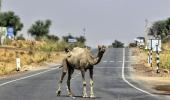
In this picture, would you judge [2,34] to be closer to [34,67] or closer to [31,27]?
[34,67]

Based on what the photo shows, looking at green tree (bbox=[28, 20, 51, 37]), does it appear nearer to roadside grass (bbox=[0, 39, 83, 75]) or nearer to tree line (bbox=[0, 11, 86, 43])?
tree line (bbox=[0, 11, 86, 43])

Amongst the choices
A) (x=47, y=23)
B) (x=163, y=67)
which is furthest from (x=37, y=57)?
(x=47, y=23)

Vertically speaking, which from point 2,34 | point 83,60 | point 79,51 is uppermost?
point 2,34

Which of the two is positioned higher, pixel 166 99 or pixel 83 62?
pixel 83 62

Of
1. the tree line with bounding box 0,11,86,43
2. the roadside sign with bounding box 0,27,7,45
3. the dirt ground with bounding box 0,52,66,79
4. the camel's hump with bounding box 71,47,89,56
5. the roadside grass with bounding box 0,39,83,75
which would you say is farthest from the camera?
the tree line with bounding box 0,11,86,43

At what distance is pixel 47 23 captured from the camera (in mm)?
130875

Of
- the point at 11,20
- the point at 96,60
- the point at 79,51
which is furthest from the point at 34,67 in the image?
the point at 11,20

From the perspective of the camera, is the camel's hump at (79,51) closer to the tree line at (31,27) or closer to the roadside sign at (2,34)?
the roadside sign at (2,34)

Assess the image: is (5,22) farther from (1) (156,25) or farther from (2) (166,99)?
(2) (166,99)

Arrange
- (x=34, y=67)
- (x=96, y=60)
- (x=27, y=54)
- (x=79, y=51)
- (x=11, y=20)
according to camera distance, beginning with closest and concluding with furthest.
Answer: (x=96, y=60) < (x=79, y=51) < (x=34, y=67) < (x=27, y=54) < (x=11, y=20)

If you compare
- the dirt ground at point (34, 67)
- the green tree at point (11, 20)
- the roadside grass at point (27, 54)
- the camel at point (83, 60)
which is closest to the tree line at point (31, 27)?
the green tree at point (11, 20)

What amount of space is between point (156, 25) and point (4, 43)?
6184 cm

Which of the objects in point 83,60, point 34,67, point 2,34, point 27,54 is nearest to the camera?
point 83,60

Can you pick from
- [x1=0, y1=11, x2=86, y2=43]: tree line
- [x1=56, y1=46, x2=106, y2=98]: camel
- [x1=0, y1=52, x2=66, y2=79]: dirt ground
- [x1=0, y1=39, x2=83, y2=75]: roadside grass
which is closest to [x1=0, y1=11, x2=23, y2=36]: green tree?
[x1=0, y1=11, x2=86, y2=43]: tree line
